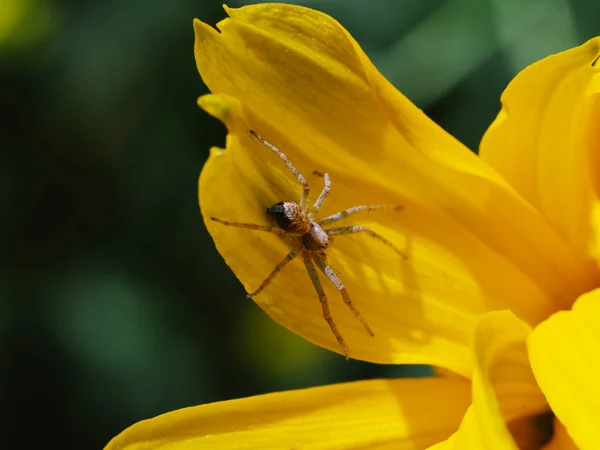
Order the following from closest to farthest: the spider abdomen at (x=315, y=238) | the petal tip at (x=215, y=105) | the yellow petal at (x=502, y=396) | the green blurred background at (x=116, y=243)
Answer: the yellow petal at (x=502, y=396) < the petal tip at (x=215, y=105) < the spider abdomen at (x=315, y=238) < the green blurred background at (x=116, y=243)

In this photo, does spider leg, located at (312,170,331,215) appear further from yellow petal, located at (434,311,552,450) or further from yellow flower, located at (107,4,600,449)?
yellow petal, located at (434,311,552,450)

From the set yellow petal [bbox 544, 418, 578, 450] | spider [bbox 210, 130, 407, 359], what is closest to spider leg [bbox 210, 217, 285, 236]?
spider [bbox 210, 130, 407, 359]

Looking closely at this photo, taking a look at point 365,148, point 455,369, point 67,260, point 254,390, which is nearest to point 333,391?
point 455,369

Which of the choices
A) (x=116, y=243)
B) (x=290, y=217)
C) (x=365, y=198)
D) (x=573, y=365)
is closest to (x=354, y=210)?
(x=365, y=198)

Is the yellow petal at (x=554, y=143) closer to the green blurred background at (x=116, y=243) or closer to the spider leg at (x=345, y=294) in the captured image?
the spider leg at (x=345, y=294)

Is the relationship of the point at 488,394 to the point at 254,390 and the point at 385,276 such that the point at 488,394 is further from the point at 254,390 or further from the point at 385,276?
the point at 254,390

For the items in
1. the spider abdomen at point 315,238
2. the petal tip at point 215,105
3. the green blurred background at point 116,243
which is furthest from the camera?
the green blurred background at point 116,243

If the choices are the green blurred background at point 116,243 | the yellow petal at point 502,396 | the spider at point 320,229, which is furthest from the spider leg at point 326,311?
the green blurred background at point 116,243
